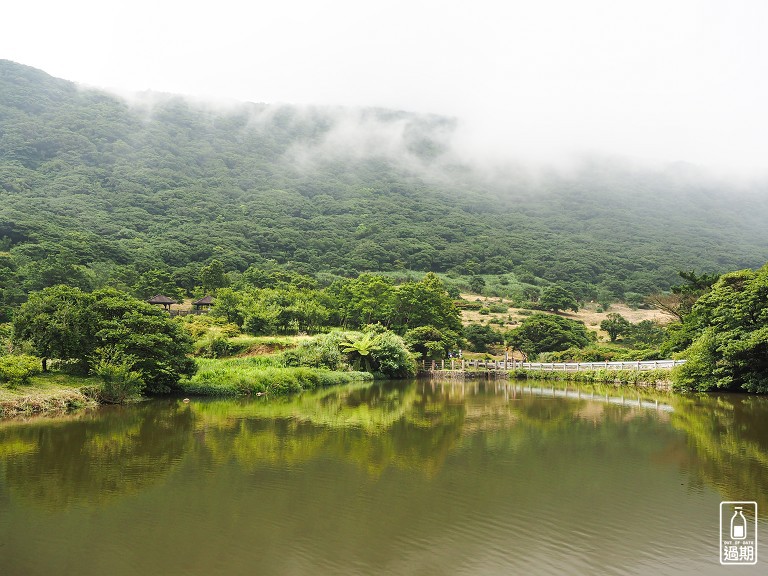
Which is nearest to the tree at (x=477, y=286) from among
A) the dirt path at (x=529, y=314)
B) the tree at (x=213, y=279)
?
the dirt path at (x=529, y=314)

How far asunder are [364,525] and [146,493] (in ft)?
13.6

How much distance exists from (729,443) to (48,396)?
2128 centimetres

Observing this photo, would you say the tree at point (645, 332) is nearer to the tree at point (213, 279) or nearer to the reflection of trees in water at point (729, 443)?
the reflection of trees in water at point (729, 443)

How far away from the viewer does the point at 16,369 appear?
18.5 metres

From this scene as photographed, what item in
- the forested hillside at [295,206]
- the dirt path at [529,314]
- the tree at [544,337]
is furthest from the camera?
the forested hillside at [295,206]

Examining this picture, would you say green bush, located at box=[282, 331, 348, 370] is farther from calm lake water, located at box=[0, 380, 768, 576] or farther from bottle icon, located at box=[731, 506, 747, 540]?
bottle icon, located at box=[731, 506, 747, 540]

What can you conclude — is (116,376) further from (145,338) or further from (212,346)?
(212,346)

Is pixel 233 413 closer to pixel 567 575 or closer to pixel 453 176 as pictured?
pixel 567 575

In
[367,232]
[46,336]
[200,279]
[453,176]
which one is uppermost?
[453,176]

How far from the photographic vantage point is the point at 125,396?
2202 centimetres

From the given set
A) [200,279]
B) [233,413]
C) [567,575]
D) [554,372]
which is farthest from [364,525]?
[200,279]

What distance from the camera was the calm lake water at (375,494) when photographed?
6.54m

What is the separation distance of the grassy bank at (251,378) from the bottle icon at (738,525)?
21.9 meters

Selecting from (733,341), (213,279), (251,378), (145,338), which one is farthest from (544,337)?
(145,338)
